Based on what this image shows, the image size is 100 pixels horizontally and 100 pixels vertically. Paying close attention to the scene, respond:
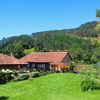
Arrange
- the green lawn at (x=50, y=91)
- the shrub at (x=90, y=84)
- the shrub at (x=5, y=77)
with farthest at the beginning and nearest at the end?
the shrub at (x=5, y=77)
the shrub at (x=90, y=84)
the green lawn at (x=50, y=91)

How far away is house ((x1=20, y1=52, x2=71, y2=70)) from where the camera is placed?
74.4 metres

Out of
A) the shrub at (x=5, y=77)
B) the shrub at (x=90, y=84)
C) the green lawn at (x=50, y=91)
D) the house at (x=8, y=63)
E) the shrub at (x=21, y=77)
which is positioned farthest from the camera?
the house at (x=8, y=63)

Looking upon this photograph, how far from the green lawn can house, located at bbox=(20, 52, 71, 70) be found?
2943cm

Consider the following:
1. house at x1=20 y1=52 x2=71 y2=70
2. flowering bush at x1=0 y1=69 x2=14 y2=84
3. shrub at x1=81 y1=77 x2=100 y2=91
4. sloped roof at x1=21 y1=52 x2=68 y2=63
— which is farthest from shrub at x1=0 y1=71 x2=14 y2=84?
sloped roof at x1=21 y1=52 x2=68 y2=63

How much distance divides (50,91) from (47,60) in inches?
1605

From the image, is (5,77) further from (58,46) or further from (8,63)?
(58,46)

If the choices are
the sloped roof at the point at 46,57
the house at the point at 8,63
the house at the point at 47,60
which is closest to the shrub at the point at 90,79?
the house at the point at 8,63

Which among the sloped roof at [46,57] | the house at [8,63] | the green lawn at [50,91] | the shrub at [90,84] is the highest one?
the sloped roof at [46,57]

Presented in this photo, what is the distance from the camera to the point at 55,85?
38969 millimetres

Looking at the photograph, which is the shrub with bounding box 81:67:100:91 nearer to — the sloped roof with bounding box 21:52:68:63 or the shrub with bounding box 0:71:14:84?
the shrub with bounding box 0:71:14:84

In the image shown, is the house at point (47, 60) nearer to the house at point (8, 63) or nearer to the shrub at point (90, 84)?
the house at point (8, 63)

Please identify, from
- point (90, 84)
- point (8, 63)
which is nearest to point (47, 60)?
point (8, 63)

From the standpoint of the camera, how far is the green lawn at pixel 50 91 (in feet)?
99.6

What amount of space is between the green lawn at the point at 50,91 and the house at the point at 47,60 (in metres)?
29.4
